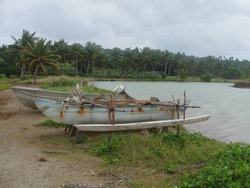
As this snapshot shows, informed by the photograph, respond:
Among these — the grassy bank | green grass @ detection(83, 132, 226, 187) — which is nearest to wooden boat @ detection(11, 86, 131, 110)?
the grassy bank

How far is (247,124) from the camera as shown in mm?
13242

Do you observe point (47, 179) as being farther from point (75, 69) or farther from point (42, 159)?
point (75, 69)

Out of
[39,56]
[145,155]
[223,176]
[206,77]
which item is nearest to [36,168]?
[145,155]

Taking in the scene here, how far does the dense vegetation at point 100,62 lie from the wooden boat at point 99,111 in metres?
31.2

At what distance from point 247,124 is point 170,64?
74.0 m

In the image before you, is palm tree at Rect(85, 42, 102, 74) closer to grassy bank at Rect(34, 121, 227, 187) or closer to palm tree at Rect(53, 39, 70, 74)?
palm tree at Rect(53, 39, 70, 74)

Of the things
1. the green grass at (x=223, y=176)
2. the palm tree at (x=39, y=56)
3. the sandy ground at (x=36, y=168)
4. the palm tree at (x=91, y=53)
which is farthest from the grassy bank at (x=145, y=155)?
the palm tree at (x=91, y=53)

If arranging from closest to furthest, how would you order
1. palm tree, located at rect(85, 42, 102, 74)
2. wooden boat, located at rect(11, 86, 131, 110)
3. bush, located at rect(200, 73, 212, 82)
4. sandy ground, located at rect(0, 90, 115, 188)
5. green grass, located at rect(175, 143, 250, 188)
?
green grass, located at rect(175, 143, 250, 188)
sandy ground, located at rect(0, 90, 115, 188)
wooden boat, located at rect(11, 86, 131, 110)
palm tree, located at rect(85, 42, 102, 74)
bush, located at rect(200, 73, 212, 82)

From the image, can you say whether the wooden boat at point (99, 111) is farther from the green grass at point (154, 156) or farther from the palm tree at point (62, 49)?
the palm tree at point (62, 49)

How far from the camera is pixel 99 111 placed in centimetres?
735

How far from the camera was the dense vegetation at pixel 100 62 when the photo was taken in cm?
4428

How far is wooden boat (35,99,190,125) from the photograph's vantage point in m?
7.16

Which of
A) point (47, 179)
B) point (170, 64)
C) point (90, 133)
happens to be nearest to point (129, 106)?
point (90, 133)

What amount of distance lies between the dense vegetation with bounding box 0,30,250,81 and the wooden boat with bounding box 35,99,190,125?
3123cm
